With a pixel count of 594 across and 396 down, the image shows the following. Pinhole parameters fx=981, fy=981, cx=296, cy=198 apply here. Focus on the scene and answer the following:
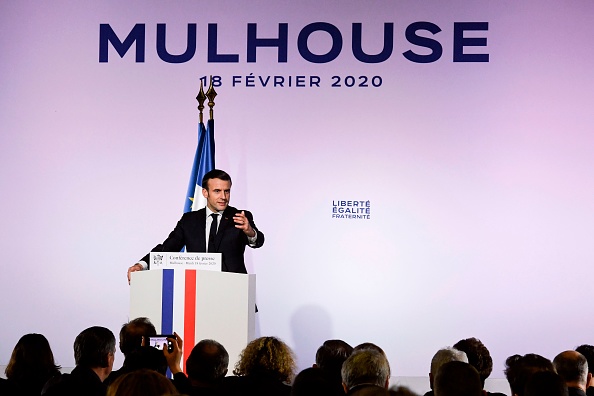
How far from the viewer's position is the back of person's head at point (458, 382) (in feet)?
11.2

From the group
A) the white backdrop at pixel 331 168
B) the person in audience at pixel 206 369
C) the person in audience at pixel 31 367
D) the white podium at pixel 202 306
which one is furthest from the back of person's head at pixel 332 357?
the white backdrop at pixel 331 168

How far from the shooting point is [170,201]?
8.85 m

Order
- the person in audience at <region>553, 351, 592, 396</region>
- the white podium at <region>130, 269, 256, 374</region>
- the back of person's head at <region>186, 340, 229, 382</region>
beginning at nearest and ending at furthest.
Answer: the back of person's head at <region>186, 340, 229, 382</region> < the person in audience at <region>553, 351, 592, 396</region> < the white podium at <region>130, 269, 256, 374</region>

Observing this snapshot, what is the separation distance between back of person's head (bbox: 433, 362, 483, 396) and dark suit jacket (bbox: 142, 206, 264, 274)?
11.8 ft

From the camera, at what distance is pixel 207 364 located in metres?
4.27

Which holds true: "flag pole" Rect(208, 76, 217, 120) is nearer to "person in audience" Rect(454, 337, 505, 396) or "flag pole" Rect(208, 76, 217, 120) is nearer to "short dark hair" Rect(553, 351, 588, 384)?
"person in audience" Rect(454, 337, 505, 396)

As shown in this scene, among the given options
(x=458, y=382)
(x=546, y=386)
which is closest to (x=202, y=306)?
(x=458, y=382)

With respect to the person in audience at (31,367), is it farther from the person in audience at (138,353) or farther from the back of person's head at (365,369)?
the back of person's head at (365,369)


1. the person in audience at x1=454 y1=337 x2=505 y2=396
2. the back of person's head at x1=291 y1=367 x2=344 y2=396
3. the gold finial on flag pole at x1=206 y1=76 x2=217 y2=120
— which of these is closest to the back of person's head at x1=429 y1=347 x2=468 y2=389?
the person in audience at x1=454 y1=337 x2=505 y2=396

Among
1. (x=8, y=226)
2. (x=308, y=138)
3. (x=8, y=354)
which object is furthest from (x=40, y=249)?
(x=308, y=138)

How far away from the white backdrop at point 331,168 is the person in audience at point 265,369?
421 cm

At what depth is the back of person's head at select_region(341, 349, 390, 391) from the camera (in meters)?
4.17

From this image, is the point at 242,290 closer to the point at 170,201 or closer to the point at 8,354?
the point at 170,201

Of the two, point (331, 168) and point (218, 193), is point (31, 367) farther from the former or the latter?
point (331, 168)
